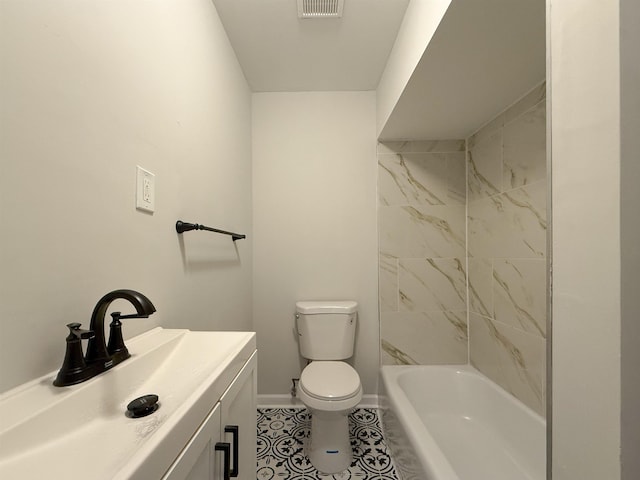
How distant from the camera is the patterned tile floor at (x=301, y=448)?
1389mm

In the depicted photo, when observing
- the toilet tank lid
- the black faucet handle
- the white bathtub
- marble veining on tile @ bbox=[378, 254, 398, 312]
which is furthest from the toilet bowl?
the black faucet handle

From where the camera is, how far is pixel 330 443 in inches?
55.9

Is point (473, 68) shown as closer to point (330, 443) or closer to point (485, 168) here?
point (485, 168)

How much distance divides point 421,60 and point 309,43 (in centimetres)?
74

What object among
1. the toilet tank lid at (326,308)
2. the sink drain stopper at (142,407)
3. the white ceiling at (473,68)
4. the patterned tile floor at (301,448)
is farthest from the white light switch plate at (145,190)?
the patterned tile floor at (301,448)

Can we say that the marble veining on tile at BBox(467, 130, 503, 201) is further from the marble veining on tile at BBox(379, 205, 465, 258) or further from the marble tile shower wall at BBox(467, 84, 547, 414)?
the marble veining on tile at BBox(379, 205, 465, 258)

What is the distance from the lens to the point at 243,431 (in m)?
0.76

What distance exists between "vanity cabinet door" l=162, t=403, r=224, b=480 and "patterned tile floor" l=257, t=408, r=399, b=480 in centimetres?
107

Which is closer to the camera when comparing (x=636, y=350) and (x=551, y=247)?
(x=636, y=350)

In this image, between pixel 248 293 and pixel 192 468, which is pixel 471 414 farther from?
pixel 192 468

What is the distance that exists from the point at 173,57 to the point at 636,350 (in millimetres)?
1346

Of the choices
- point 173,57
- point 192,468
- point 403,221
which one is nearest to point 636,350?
point 192,468

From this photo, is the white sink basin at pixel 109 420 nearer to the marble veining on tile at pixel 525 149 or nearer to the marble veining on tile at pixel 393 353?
the marble veining on tile at pixel 393 353

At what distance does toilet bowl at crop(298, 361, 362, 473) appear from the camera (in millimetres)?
1348
